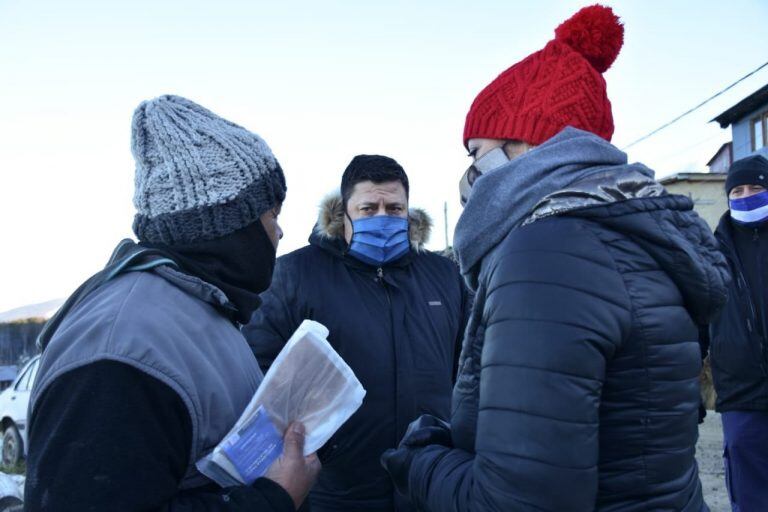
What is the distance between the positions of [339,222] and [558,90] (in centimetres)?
191

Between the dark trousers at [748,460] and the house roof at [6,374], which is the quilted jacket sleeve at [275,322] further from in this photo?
the house roof at [6,374]

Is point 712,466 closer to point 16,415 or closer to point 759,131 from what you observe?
point 16,415

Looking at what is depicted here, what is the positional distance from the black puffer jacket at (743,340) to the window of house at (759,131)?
20.4 m

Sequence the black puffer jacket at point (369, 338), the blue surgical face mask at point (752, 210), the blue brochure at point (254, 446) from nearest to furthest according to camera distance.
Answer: the blue brochure at point (254, 446) < the black puffer jacket at point (369, 338) < the blue surgical face mask at point (752, 210)

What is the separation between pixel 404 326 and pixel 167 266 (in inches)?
66.0

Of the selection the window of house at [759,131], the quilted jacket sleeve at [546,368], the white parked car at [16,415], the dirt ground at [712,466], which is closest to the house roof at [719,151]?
the window of house at [759,131]

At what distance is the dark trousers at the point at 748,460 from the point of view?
135 inches

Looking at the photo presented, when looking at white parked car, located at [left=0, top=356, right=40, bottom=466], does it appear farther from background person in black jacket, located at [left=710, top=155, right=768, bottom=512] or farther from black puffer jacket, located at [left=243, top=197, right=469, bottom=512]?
background person in black jacket, located at [left=710, top=155, right=768, bottom=512]

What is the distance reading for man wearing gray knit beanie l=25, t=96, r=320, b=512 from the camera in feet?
3.72

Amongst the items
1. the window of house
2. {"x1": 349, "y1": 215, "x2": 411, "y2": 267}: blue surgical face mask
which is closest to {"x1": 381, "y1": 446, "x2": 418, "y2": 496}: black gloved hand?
{"x1": 349, "y1": 215, "x2": 411, "y2": 267}: blue surgical face mask

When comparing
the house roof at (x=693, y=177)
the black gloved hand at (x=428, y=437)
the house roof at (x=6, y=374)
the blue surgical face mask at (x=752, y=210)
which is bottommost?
the house roof at (x=6, y=374)

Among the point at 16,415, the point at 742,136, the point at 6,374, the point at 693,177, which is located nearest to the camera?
the point at 16,415

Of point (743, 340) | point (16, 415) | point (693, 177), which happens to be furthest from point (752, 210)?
point (693, 177)

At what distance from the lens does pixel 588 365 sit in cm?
123
